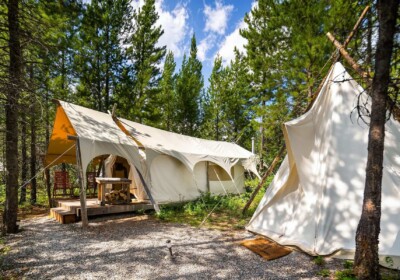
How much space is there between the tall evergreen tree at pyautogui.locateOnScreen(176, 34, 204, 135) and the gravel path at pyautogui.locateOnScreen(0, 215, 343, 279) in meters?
14.7

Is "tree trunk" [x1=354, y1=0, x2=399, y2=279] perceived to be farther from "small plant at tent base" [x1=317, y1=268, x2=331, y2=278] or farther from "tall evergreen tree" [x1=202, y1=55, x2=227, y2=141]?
"tall evergreen tree" [x1=202, y1=55, x2=227, y2=141]

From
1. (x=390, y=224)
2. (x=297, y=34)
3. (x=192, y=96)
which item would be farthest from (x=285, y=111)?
(x=192, y=96)

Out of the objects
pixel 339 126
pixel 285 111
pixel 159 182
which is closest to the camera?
pixel 339 126

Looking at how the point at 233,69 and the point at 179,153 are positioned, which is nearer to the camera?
the point at 179,153

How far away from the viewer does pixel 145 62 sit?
1461 cm

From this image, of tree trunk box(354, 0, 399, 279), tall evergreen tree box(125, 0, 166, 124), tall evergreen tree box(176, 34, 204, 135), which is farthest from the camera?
tall evergreen tree box(176, 34, 204, 135)

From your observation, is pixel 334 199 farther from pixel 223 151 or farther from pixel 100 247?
pixel 223 151

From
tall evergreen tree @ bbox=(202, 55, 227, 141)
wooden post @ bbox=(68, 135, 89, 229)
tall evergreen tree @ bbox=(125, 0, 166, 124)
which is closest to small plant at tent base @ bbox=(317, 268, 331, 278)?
wooden post @ bbox=(68, 135, 89, 229)

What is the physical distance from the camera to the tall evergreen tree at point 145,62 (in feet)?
46.5

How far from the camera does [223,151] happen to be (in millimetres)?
12242

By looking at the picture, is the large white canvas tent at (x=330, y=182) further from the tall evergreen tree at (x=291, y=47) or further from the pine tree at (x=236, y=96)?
the pine tree at (x=236, y=96)

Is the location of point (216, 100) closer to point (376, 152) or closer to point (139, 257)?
point (139, 257)

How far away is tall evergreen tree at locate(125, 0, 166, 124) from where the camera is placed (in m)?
14.2

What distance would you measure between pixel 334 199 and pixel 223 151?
27.5 ft
